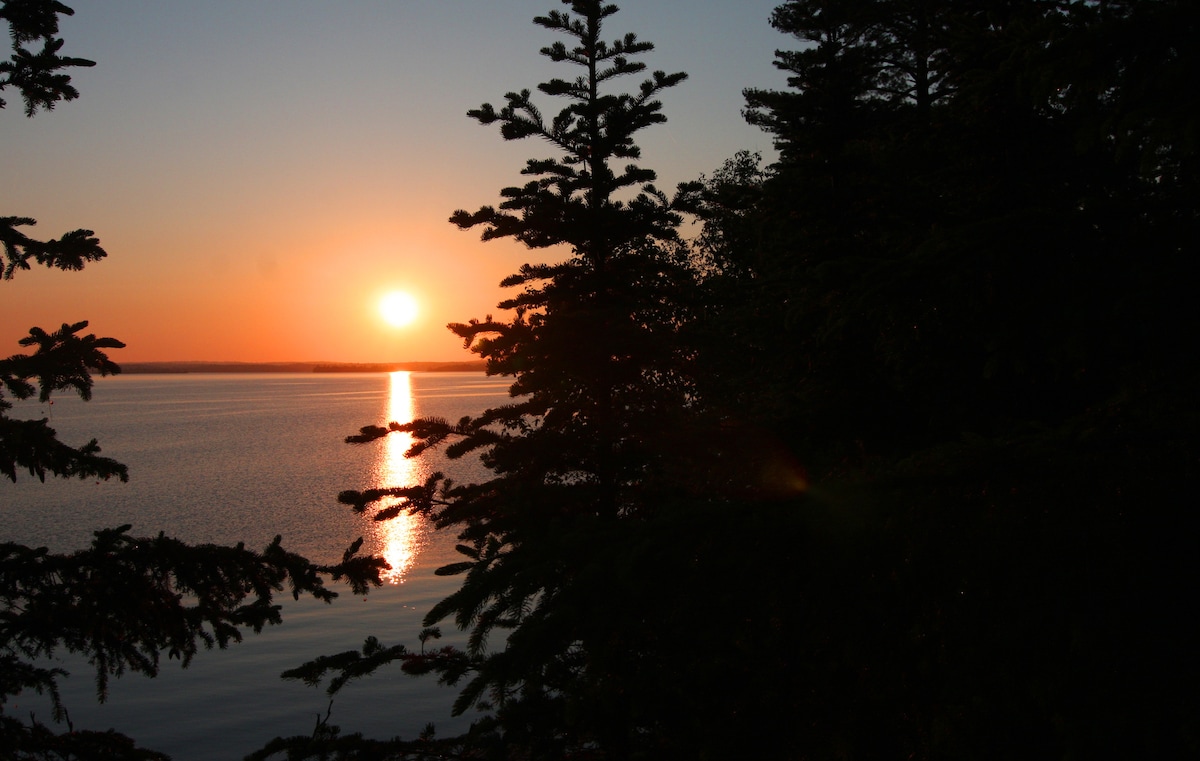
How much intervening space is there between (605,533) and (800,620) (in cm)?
83

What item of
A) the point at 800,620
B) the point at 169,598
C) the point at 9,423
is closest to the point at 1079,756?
the point at 800,620

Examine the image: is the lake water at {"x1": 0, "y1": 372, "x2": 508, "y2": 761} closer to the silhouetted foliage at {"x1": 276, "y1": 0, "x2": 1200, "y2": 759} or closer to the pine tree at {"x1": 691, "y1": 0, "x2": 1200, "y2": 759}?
the silhouetted foliage at {"x1": 276, "y1": 0, "x2": 1200, "y2": 759}

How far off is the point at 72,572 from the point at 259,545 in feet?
71.6

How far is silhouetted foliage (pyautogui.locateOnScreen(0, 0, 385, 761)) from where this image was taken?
617 cm

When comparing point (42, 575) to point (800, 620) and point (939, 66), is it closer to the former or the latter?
point (800, 620)

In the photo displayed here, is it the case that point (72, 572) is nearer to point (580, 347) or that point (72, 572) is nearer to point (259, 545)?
point (580, 347)

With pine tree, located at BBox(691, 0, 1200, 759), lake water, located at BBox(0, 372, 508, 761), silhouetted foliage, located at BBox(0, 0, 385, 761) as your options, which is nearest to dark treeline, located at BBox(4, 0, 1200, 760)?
pine tree, located at BBox(691, 0, 1200, 759)

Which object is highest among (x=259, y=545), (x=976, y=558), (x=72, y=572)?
(x=976, y=558)

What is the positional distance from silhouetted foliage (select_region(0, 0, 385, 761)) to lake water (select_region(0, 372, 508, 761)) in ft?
21.3

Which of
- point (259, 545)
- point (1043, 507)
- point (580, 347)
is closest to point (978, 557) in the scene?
point (1043, 507)

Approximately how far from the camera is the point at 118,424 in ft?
301

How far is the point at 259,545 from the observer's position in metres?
26.5

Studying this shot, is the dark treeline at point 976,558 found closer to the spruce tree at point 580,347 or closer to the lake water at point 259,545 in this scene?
the spruce tree at point 580,347

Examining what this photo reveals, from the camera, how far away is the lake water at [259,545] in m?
14.0
